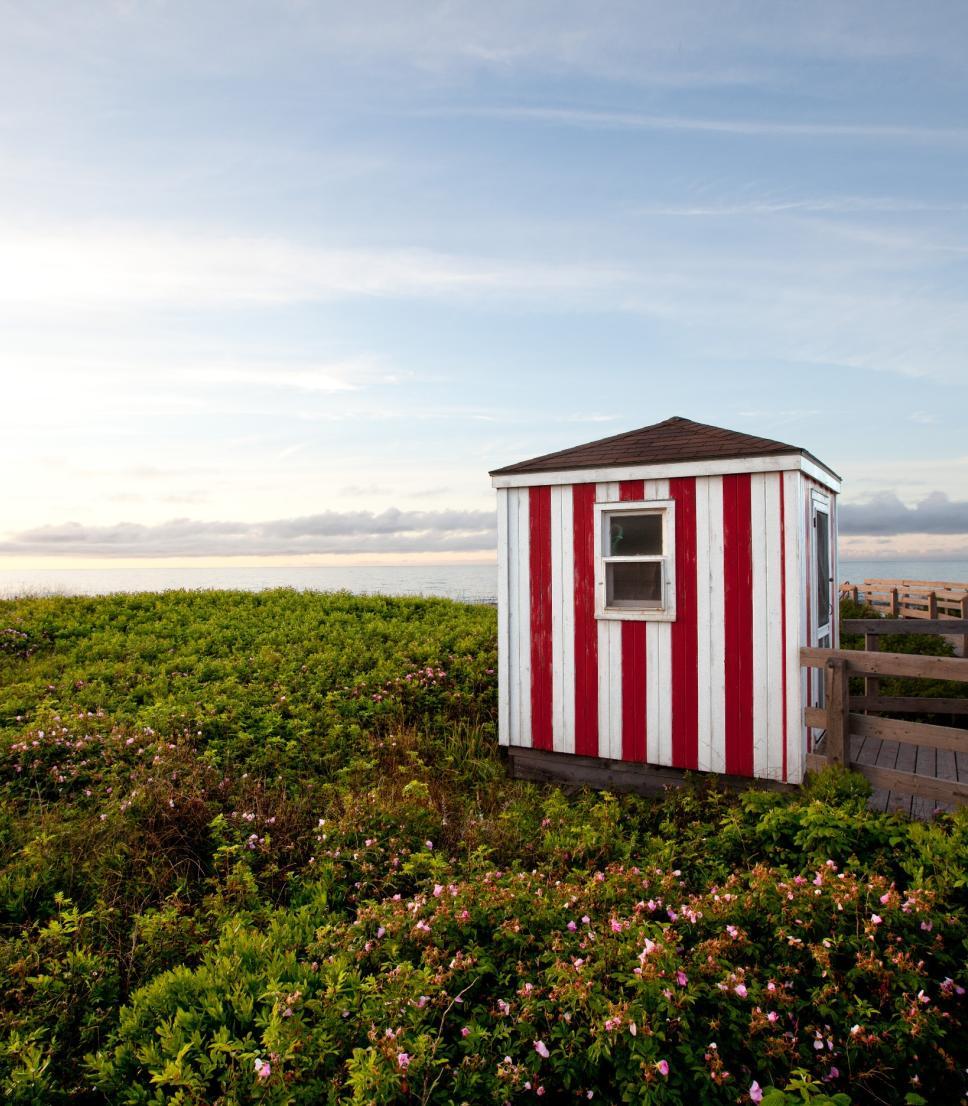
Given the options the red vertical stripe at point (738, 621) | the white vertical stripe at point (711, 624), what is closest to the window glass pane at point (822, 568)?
the red vertical stripe at point (738, 621)

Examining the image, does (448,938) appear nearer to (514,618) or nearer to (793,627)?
(793,627)

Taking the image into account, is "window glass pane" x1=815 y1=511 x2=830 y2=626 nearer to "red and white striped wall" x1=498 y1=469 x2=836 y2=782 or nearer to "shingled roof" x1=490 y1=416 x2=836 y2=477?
"shingled roof" x1=490 y1=416 x2=836 y2=477

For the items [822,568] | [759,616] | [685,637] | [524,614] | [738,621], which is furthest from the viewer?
[822,568]

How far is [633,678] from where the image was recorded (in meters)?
7.70

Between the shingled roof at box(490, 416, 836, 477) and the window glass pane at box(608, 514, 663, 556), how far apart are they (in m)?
0.60

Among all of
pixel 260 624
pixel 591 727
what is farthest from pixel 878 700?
pixel 260 624

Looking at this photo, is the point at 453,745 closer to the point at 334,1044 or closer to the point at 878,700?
the point at 878,700

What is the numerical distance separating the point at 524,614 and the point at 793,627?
2811 millimetres

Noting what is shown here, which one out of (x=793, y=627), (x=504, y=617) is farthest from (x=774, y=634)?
(x=504, y=617)

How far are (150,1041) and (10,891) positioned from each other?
2639 millimetres

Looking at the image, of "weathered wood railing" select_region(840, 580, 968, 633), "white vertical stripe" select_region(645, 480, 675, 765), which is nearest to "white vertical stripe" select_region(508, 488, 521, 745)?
"white vertical stripe" select_region(645, 480, 675, 765)

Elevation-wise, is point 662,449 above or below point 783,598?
above

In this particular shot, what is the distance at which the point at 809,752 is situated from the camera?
6.99m

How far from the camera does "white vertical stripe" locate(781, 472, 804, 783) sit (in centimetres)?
692
